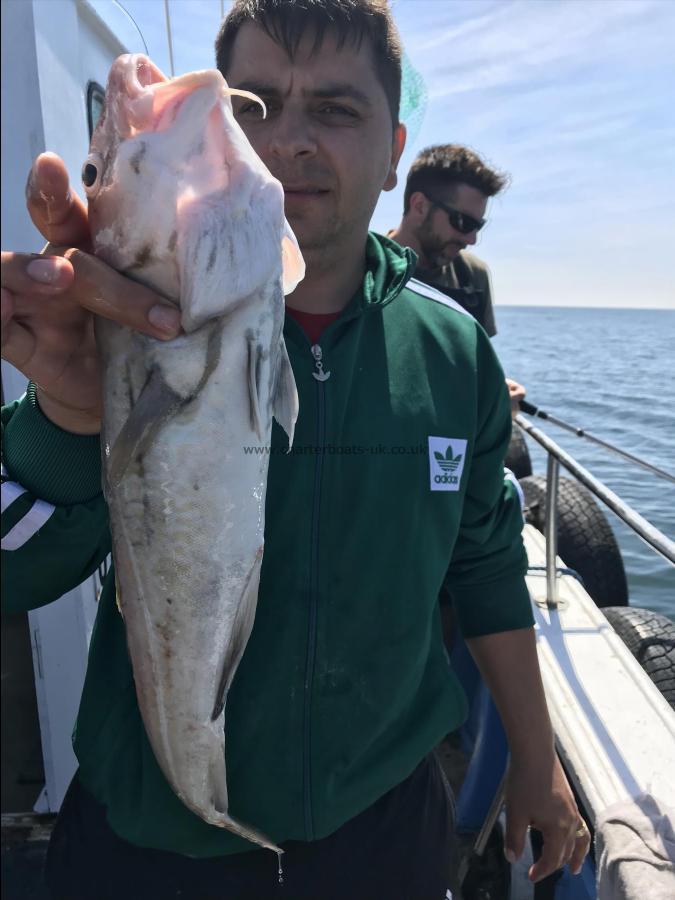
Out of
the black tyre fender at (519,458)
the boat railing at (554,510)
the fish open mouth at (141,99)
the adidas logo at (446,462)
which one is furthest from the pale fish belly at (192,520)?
the black tyre fender at (519,458)

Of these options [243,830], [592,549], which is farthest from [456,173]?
[243,830]

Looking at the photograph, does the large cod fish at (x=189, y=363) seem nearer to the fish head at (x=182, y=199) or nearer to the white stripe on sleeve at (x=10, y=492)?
the fish head at (x=182, y=199)

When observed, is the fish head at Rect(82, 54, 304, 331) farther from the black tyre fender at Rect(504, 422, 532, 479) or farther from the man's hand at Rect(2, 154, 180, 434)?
the black tyre fender at Rect(504, 422, 532, 479)

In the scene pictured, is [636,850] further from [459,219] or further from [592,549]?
[459,219]

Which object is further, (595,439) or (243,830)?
(595,439)

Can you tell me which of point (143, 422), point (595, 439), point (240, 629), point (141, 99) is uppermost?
point (141, 99)

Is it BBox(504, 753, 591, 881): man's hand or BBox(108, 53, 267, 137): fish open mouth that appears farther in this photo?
BBox(504, 753, 591, 881): man's hand

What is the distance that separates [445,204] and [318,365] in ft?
10.3

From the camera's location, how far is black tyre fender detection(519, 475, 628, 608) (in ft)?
14.3

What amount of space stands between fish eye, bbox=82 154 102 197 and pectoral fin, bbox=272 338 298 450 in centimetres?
48

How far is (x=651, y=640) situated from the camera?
2.90m

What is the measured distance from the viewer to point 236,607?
4.67 ft

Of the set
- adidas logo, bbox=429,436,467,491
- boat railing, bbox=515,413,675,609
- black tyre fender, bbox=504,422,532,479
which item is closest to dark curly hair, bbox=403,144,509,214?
boat railing, bbox=515,413,675,609

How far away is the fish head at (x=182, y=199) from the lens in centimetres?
131
